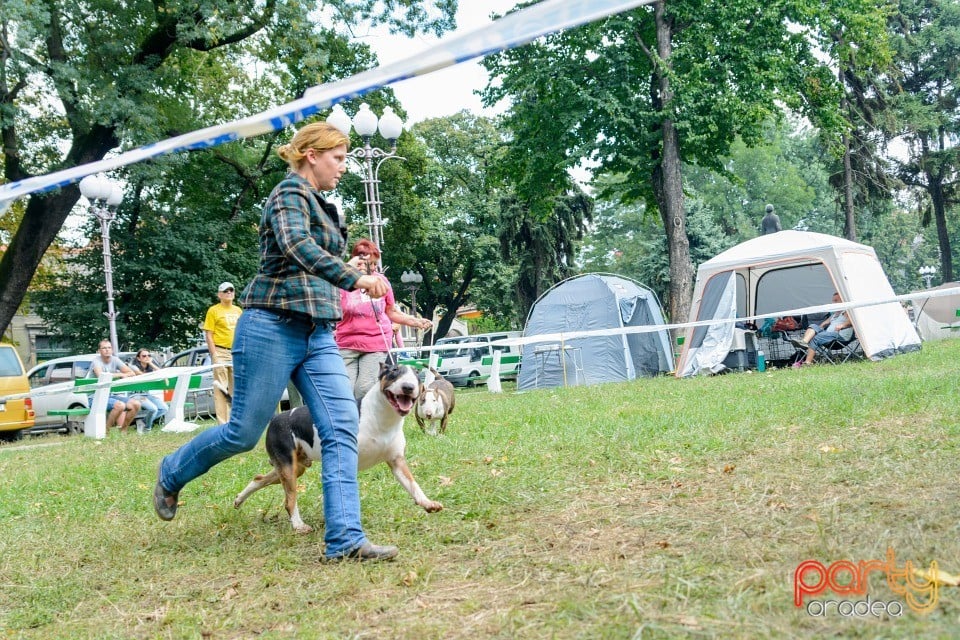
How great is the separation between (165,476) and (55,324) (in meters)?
21.3

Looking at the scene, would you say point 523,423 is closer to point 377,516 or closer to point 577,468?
point 577,468

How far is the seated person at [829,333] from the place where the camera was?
1455cm

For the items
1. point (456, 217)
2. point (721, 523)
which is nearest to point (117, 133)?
point (721, 523)

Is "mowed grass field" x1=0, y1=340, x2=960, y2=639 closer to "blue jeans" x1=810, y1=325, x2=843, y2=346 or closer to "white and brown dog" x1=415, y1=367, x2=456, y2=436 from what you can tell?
"white and brown dog" x1=415, y1=367, x2=456, y2=436

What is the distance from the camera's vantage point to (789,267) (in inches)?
642

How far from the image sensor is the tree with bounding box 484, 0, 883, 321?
19.0 meters

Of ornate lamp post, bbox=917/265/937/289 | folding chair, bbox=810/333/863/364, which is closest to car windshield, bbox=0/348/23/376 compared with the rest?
folding chair, bbox=810/333/863/364

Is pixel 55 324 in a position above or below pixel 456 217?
below

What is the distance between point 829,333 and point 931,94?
73.6 ft

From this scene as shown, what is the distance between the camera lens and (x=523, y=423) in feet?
26.4

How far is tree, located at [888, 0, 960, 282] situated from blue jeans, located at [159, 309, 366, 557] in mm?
31241

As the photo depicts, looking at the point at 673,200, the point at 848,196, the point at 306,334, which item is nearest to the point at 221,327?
the point at 306,334

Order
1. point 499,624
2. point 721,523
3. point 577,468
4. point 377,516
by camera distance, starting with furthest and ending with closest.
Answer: point 577,468, point 377,516, point 721,523, point 499,624

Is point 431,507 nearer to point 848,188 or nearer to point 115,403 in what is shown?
point 115,403
